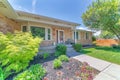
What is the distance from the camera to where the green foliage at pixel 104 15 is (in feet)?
61.7

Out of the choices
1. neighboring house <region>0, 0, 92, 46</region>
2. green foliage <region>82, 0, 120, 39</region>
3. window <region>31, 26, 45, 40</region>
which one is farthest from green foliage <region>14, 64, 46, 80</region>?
green foliage <region>82, 0, 120, 39</region>

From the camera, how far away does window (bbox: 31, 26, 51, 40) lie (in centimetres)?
1322

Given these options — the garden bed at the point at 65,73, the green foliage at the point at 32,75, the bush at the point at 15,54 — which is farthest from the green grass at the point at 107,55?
the bush at the point at 15,54

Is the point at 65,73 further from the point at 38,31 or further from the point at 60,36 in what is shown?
the point at 60,36

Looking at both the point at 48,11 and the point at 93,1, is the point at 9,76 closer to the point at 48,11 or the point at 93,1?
the point at 48,11

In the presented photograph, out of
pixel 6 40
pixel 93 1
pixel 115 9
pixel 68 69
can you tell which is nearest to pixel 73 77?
pixel 68 69

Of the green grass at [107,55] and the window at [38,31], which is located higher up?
the window at [38,31]

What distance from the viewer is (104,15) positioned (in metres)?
18.7

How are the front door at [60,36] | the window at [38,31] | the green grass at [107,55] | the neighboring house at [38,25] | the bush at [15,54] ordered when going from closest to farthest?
the bush at [15,54] < the neighboring house at [38,25] < the green grass at [107,55] < the window at [38,31] < the front door at [60,36]

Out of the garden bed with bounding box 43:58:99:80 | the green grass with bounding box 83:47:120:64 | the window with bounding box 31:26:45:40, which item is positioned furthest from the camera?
the window with bounding box 31:26:45:40

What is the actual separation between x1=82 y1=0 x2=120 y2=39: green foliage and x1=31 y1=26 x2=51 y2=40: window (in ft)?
29.5

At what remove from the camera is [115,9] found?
1931 cm

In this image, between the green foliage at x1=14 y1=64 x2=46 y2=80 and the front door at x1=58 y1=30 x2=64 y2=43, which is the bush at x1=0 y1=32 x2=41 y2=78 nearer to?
the green foliage at x1=14 y1=64 x2=46 y2=80

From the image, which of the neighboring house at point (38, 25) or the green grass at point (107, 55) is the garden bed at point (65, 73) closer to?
the green grass at point (107, 55)
